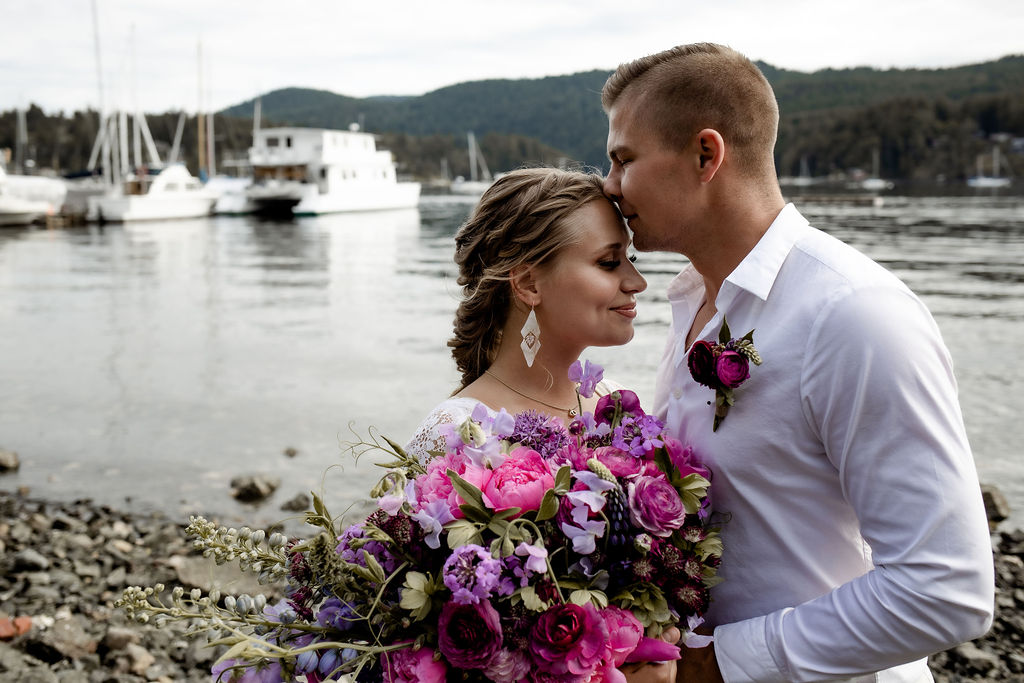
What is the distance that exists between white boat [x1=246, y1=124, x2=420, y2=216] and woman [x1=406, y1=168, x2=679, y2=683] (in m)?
62.2

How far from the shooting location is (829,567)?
2.41 meters

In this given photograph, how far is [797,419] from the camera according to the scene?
232cm

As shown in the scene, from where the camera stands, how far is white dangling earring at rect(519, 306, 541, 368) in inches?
142

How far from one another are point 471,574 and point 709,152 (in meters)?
1.50

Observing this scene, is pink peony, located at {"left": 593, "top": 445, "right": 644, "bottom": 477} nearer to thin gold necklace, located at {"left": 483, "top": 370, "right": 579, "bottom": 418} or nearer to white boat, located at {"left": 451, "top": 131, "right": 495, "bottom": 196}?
thin gold necklace, located at {"left": 483, "top": 370, "right": 579, "bottom": 418}

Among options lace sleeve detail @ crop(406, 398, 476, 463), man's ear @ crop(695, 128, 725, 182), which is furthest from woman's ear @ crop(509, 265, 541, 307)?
man's ear @ crop(695, 128, 725, 182)

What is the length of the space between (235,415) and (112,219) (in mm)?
50498

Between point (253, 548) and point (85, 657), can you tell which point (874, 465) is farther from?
point (85, 657)

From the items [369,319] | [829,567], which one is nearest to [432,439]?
[829,567]

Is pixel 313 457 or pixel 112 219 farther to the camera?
pixel 112 219

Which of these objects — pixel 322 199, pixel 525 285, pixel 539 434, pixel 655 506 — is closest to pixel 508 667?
pixel 655 506

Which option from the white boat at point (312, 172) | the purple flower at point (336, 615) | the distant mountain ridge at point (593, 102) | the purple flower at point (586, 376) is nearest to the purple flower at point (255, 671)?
the purple flower at point (336, 615)

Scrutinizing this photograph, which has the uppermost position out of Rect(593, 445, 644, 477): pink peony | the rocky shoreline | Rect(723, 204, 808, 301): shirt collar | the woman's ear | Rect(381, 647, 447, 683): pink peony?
Rect(723, 204, 808, 301): shirt collar

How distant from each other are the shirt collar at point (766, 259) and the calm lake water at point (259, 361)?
1104 millimetres
